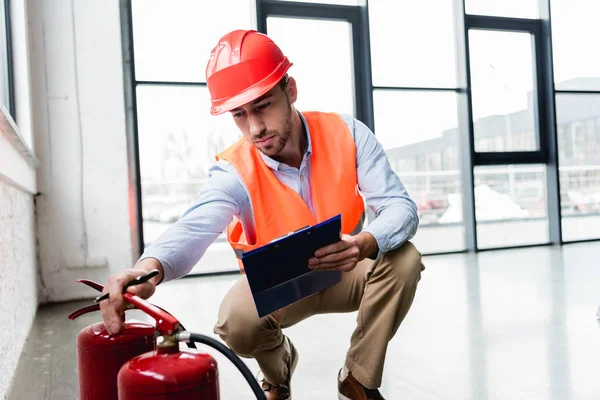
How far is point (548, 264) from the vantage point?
12.8 ft

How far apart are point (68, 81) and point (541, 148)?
4148 millimetres

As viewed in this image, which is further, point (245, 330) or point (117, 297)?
point (245, 330)

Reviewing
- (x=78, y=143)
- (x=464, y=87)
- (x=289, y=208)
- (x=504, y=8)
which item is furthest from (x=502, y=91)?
(x=289, y=208)

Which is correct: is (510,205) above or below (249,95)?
below

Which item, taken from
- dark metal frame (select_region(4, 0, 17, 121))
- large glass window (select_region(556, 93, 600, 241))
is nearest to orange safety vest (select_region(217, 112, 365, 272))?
dark metal frame (select_region(4, 0, 17, 121))

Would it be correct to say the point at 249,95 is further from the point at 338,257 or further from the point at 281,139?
the point at 338,257

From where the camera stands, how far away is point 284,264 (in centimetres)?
109

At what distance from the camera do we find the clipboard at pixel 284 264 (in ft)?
3.34

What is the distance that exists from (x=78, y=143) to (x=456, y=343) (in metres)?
2.54

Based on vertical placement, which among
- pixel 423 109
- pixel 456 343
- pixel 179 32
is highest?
pixel 179 32

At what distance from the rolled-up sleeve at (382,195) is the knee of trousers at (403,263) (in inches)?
1.5

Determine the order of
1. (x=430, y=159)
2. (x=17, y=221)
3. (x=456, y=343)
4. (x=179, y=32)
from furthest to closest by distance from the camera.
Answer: (x=430, y=159)
(x=179, y=32)
(x=17, y=221)
(x=456, y=343)

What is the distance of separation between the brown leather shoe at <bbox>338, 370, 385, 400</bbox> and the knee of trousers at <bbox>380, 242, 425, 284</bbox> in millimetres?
270

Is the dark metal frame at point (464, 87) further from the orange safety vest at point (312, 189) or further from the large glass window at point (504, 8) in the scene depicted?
the orange safety vest at point (312, 189)
